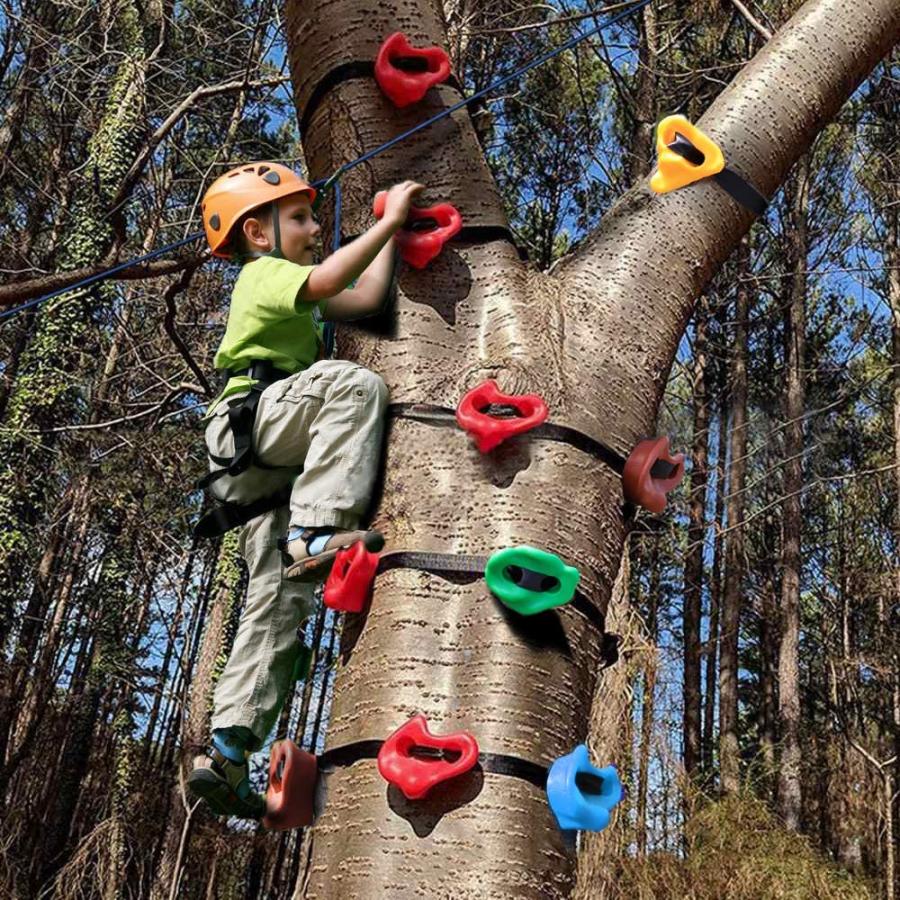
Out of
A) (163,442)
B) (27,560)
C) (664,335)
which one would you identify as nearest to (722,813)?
(163,442)

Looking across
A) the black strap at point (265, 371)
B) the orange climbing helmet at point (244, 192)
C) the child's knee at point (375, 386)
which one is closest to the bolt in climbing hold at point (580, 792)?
the child's knee at point (375, 386)

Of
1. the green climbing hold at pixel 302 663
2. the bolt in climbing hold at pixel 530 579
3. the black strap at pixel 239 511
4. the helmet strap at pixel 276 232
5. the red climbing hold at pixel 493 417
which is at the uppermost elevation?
the helmet strap at pixel 276 232

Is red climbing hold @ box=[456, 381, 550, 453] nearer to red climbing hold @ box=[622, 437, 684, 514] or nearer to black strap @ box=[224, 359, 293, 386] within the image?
red climbing hold @ box=[622, 437, 684, 514]

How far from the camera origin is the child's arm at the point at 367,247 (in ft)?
5.95

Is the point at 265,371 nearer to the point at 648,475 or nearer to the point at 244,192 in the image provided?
the point at 244,192

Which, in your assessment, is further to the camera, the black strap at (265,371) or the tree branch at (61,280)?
the tree branch at (61,280)

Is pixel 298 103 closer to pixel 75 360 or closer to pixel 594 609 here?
pixel 594 609

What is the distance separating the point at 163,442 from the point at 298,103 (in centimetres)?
791

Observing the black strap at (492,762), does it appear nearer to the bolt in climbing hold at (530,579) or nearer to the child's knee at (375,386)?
the bolt in climbing hold at (530,579)

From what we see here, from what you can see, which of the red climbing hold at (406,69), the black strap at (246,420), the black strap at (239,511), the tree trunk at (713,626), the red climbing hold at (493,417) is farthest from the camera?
the tree trunk at (713,626)

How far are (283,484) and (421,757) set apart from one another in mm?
886

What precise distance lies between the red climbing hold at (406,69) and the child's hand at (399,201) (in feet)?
0.64

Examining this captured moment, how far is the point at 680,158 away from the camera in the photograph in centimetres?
203

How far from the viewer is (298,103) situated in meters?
2.16
